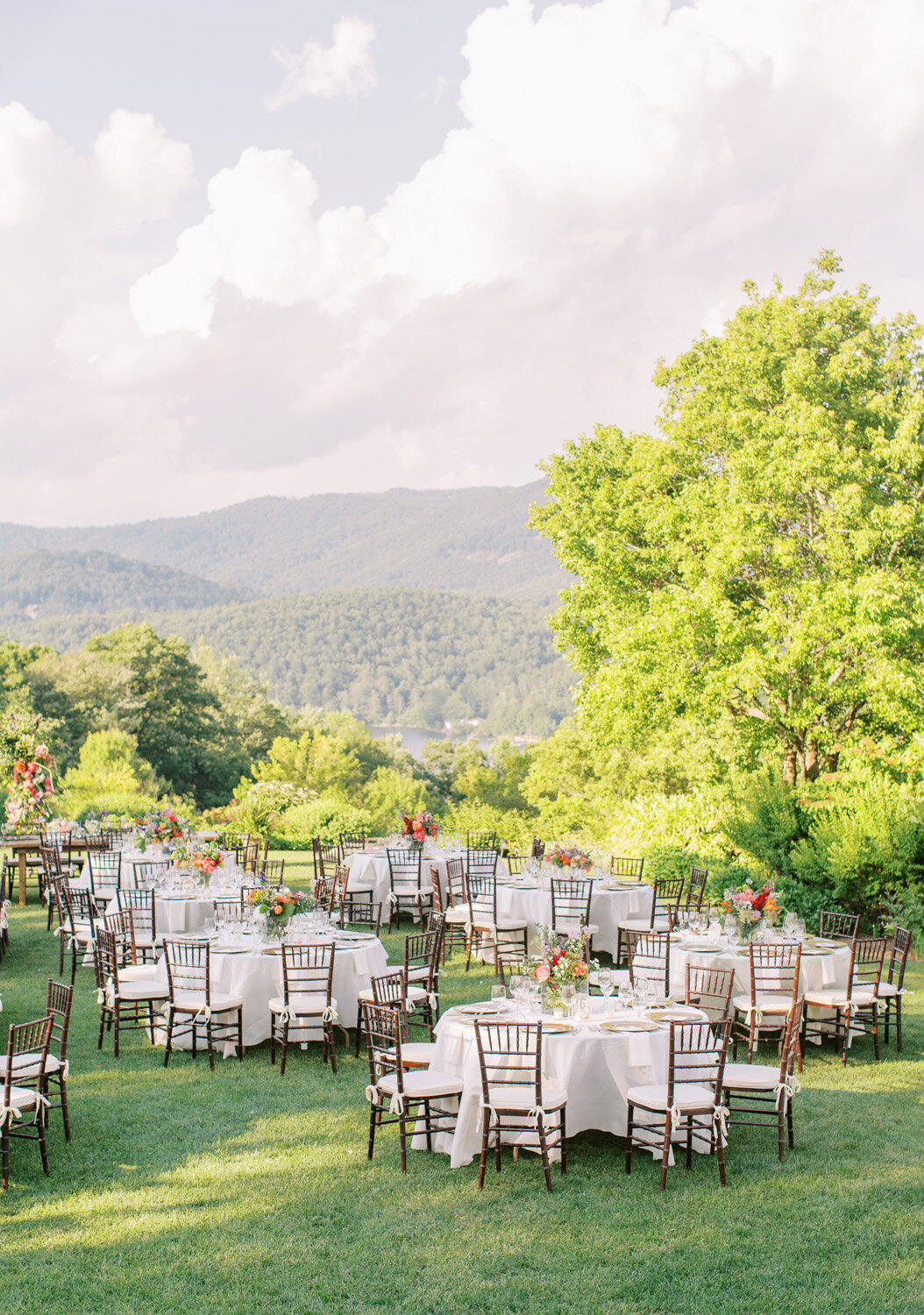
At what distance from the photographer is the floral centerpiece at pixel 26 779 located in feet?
52.9

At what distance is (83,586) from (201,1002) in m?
148

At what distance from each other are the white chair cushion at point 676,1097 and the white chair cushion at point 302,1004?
131 inches

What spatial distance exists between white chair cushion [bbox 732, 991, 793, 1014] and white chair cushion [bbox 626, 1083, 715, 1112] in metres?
2.59

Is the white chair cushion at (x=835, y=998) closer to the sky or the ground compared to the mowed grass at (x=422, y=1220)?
closer to the sky

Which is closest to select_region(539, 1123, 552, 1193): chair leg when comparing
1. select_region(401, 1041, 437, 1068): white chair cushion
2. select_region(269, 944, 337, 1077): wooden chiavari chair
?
select_region(401, 1041, 437, 1068): white chair cushion

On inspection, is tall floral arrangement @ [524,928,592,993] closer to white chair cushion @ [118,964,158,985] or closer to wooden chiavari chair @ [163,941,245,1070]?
wooden chiavari chair @ [163,941,245,1070]

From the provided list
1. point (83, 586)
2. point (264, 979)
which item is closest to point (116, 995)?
point (264, 979)

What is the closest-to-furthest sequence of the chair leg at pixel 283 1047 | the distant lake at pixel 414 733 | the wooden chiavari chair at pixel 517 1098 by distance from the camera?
the wooden chiavari chair at pixel 517 1098 < the chair leg at pixel 283 1047 < the distant lake at pixel 414 733

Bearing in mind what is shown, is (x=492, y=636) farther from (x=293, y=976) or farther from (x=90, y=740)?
(x=293, y=976)

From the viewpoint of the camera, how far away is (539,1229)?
5.66 m

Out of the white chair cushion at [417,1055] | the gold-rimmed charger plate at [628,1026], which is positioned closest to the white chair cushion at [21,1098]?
the white chair cushion at [417,1055]

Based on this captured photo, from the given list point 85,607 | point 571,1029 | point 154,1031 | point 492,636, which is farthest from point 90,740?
point 85,607

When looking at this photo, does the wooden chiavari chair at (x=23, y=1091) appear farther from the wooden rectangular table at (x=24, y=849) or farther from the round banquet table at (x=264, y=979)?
the wooden rectangular table at (x=24, y=849)

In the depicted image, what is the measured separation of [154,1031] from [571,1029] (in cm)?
461
